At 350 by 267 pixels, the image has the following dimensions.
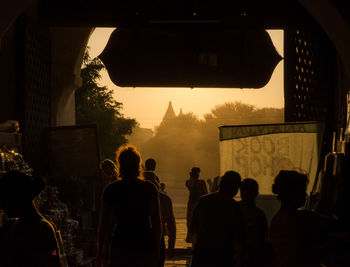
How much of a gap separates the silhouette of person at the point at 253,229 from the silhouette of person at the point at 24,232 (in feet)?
7.45

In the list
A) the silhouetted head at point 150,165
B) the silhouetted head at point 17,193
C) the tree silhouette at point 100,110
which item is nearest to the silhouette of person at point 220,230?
Result: the silhouetted head at point 17,193

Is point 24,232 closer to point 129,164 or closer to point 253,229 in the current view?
point 129,164

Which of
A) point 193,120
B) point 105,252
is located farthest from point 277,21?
point 193,120

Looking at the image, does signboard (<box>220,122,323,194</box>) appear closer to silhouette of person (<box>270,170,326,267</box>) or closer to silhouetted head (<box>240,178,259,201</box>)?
silhouetted head (<box>240,178,259,201</box>)

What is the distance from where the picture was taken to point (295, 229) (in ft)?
17.6

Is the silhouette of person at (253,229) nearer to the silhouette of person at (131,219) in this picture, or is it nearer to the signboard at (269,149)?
the silhouette of person at (131,219)

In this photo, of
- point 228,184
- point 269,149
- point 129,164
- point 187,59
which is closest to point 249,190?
point 228,184

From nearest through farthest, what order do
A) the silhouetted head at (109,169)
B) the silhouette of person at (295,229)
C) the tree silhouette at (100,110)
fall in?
the silhouette of person at (295,229), the silhouetted head at (109,169), the tree silhouette at (100,110)

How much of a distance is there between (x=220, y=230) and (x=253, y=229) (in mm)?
667

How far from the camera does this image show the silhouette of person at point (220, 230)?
5680mm

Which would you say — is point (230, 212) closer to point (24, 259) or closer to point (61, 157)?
point (24, 259)

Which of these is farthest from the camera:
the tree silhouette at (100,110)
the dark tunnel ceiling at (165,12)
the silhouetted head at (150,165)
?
the tree silhouette at (100,110)

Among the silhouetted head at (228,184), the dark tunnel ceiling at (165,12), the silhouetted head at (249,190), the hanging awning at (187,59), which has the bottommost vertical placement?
the silhouetted head at (249,190)

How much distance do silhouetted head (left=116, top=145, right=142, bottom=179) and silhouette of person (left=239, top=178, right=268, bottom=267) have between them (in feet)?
3.78
